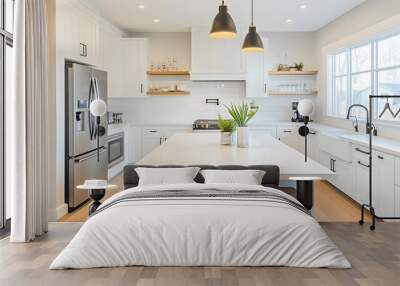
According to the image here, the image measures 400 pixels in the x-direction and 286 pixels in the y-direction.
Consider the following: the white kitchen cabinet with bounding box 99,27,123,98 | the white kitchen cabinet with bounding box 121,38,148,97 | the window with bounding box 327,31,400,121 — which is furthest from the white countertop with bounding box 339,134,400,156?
the white kitchen cabinet with bounding box 121,38,148,97

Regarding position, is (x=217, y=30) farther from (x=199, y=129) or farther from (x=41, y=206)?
(x=199, y=129)

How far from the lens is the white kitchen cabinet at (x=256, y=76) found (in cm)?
873

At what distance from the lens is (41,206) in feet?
13.6

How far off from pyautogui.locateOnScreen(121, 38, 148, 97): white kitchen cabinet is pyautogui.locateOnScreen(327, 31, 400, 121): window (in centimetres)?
336

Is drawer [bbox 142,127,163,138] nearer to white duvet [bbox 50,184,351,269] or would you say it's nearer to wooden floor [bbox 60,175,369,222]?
wooden floor [bbox 60,175,369,222]

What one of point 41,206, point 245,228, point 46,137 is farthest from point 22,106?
point 245,228

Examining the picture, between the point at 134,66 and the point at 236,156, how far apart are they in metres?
4.89

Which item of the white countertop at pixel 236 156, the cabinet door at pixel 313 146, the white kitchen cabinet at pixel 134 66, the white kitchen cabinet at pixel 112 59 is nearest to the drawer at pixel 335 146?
the cabinet door at pixel 313 146

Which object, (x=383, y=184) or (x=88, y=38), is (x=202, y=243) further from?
(x=88, y=38)

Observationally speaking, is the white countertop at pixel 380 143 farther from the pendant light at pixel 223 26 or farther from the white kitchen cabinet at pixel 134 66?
the white kitchen cabinet at pixel 134 66

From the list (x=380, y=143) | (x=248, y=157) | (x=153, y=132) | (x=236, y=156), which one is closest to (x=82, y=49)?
(x=236, y=156)

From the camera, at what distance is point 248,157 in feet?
14.5

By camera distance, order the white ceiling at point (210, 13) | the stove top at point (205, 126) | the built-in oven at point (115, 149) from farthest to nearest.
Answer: the stove top at point (205, 126) → the built-in oven at point (115, 149) → the white ceiling at point (210, 13)

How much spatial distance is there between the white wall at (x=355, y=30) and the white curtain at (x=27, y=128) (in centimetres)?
398
